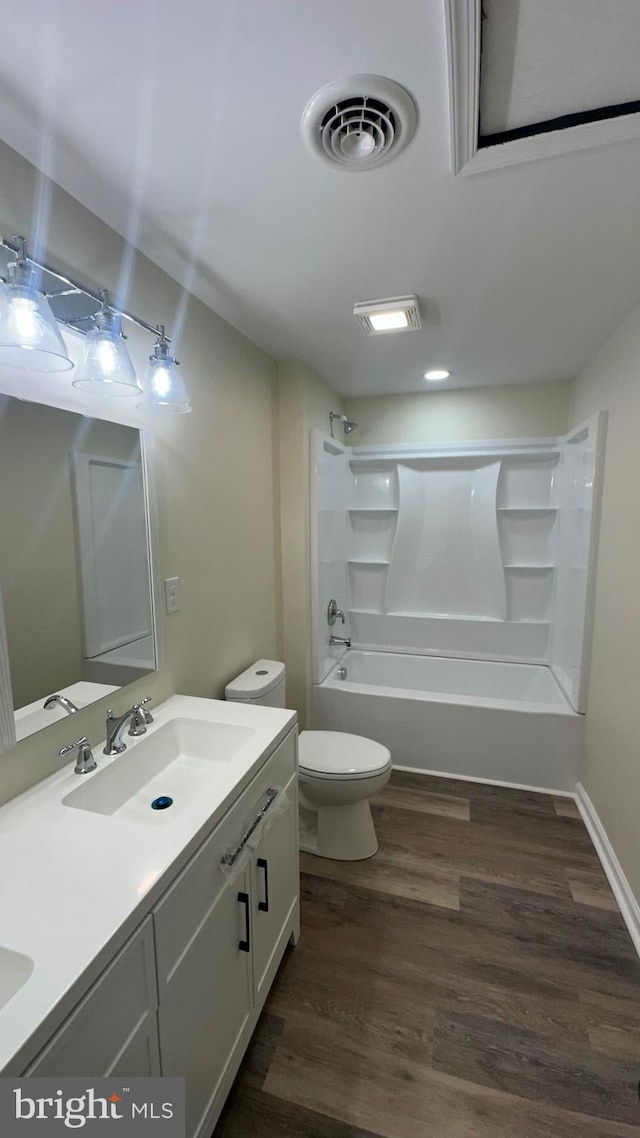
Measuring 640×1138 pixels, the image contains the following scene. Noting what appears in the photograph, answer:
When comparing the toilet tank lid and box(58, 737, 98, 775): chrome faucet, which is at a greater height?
box(58, 737, 98, 775): chrome faucet

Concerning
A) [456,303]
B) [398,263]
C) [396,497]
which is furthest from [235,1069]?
[396,497]

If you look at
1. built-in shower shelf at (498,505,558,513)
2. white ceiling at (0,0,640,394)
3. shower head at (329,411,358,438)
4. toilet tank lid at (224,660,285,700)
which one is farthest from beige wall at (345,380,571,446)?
toilet tank lid at (224,660,285,700)

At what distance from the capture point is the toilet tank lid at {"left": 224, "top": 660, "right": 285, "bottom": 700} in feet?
6.53

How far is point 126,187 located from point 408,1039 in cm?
255

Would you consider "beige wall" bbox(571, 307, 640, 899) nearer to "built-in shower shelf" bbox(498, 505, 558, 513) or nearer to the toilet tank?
"built-in shower shelf" bbox(498, 505, 558, 513)

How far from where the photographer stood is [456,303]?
1.88 metres

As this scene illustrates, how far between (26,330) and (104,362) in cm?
21

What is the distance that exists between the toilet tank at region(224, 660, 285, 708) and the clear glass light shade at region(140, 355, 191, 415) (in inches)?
46.7

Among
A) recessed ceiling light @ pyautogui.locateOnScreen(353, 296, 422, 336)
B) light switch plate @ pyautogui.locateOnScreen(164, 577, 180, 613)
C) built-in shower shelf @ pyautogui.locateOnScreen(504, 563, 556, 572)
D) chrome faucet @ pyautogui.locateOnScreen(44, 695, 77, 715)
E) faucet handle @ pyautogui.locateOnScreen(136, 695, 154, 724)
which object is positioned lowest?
faucet handle @ pyautogui.locateOnScreen(136, 695, 154, 724)

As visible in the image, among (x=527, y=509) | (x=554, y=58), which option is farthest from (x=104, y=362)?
(x=527, y=509)

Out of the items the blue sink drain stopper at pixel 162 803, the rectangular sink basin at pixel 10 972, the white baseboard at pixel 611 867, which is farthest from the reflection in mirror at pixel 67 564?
the white baseboard at pixel 611 867

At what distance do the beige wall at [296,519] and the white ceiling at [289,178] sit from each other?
0.44 metres

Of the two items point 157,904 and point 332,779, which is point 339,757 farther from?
point 157,904

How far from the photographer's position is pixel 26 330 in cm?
101
